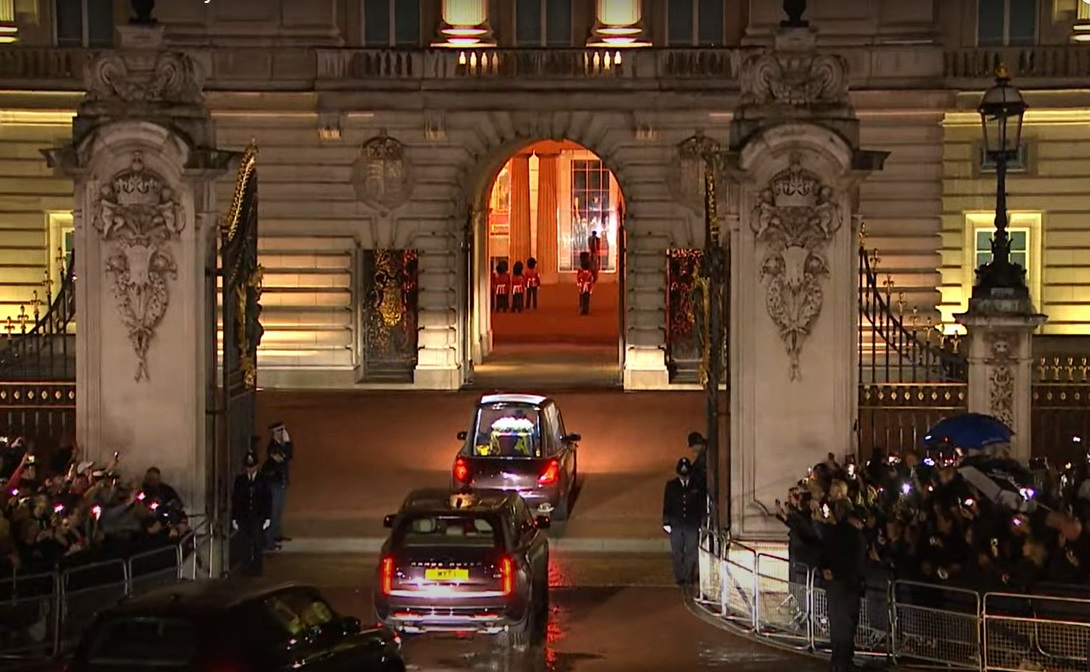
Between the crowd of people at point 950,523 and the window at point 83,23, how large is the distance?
26.7m

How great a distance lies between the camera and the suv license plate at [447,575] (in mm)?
18094

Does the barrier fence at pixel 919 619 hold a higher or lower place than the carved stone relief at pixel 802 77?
lower

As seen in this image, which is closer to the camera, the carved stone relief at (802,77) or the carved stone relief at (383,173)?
the carved stone relief at (802,77)

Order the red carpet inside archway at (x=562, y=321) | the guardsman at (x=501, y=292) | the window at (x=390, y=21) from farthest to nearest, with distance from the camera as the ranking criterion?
the guardsman at (x=501, y=292) → the red carpet inside archway at (x=562, y=321) → the window at (x=390, y=21)

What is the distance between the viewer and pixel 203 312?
2145cm

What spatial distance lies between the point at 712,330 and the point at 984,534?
485 cm

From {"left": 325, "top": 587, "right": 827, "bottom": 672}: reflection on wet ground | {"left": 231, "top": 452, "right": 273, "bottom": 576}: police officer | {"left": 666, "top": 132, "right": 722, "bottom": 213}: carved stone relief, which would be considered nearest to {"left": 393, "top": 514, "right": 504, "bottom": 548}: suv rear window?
{"left": 325, "top": 587, "right": 827, "bottom": 672}: reflection on wet ground

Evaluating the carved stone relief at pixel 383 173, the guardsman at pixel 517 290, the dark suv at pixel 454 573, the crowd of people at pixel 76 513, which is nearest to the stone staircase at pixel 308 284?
the carved stone relief at pixel 383 173

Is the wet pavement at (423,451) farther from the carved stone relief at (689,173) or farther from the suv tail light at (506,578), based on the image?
the suv tail light at (506,578)

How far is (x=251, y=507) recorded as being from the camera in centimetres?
2189

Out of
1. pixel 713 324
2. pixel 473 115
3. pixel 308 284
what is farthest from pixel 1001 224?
pixel 308 284

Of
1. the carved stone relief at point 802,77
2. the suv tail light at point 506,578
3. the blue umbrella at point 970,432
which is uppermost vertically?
the carved stone relief at point 802,77

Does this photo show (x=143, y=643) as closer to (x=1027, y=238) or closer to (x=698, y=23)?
(x=698, y=23)

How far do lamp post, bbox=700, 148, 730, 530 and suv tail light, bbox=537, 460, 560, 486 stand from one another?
11.7ft
